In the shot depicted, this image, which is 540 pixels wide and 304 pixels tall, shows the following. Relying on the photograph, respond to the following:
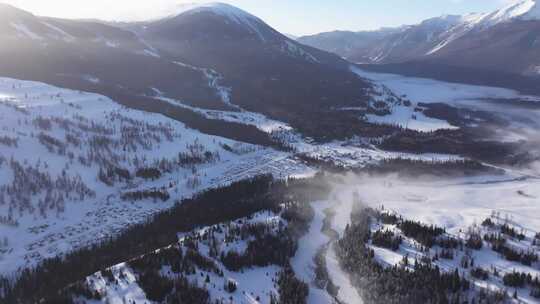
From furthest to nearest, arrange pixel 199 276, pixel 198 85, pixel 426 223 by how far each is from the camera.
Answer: pixel 198 85, pixel 426 223, pixel 199 276

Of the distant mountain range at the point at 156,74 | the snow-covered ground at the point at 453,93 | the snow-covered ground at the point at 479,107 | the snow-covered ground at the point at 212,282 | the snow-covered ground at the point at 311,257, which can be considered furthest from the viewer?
the snow-covered ground at the point at 453,93

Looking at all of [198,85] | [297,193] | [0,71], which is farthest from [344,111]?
[0,71]

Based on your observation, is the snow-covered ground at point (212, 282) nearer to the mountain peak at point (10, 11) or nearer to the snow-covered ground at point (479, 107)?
the snow-covered ground at point (479, 107)

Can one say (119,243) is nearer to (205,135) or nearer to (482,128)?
(205,135)

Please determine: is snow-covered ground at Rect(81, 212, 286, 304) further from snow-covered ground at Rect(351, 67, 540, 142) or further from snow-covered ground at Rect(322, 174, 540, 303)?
snow-covered ground at Rect(351, 67, 540, 142)

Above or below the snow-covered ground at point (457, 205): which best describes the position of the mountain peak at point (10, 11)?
above

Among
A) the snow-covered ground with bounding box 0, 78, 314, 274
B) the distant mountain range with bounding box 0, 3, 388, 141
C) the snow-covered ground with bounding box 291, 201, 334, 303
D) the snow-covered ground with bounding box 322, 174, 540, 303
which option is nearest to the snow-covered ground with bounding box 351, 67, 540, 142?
the distant mountain range with bounding box 0, 3, 388, 141

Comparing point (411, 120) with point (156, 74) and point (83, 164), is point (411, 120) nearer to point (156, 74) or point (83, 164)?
point (156, 74)

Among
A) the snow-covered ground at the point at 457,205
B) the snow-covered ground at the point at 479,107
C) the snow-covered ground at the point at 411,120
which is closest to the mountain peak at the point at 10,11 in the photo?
the snow-covered ground at the point at 411,120
